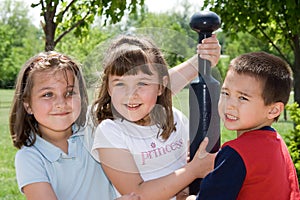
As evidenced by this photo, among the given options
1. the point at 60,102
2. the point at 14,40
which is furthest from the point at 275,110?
the point at 14,40

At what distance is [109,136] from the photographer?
2037 mm

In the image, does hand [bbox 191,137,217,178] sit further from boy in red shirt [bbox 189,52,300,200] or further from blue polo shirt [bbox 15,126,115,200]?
blue polo shirt [bbox 15,126,115,200]

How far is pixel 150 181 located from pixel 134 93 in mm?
346

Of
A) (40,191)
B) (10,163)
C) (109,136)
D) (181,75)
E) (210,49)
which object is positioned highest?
(210,49)

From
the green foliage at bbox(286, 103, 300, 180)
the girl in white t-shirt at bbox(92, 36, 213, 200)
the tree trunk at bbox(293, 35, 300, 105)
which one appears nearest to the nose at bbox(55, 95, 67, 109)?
the girl in white t-shirt at bbox(92, 36, 213, 200)

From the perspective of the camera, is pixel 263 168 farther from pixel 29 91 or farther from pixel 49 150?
pixel 29 91

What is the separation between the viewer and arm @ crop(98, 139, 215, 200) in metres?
1.99

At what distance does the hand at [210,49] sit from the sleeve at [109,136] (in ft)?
1.40

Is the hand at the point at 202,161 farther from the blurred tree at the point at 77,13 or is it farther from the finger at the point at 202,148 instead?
the blurred tree at the point at 77,13

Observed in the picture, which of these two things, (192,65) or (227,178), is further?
(192,65)

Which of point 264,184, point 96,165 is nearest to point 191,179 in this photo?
point 264,184

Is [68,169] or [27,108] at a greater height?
[27,108]

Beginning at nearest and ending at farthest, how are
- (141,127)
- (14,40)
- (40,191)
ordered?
(141,127) → (40,191) → (14,40)

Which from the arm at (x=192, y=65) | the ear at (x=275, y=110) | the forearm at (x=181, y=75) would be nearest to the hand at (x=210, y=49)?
the arm at (x=192, y=65)
